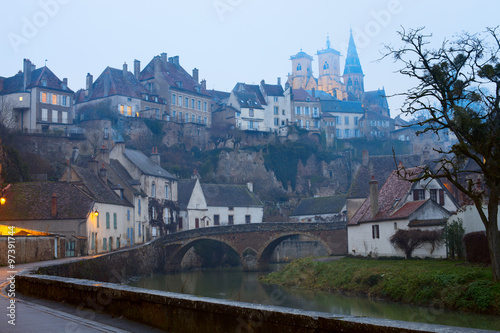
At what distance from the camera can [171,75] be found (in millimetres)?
83875

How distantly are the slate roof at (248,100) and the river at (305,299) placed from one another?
44.2 m

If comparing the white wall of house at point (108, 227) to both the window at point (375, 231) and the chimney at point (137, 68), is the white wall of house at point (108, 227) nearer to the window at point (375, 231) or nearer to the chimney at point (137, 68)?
the window at point (375, 231)

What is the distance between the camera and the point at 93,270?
27.9 m

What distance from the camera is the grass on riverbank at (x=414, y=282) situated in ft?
71.9

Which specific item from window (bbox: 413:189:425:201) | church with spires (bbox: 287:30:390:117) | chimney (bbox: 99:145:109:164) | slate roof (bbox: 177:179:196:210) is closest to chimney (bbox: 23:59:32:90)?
slate roof (bbox: 177:179:196:210)

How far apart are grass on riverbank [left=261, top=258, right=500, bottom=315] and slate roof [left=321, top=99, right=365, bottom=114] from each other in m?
75.9

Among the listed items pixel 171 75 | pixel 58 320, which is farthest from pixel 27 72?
pixel 58 320

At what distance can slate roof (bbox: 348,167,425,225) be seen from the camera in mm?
34906

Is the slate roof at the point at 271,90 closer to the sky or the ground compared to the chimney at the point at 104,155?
closer to the sky

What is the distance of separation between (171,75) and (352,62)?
94299 millimetres

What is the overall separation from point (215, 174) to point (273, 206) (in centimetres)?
882

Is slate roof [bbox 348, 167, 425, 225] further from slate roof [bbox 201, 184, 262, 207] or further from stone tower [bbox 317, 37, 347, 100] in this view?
stone tower [bbox 317, 37, 347, 100]

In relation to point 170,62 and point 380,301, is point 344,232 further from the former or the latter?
point 170,62

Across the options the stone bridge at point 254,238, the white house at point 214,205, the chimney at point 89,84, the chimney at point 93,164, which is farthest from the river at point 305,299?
the chimney at point 89,84
